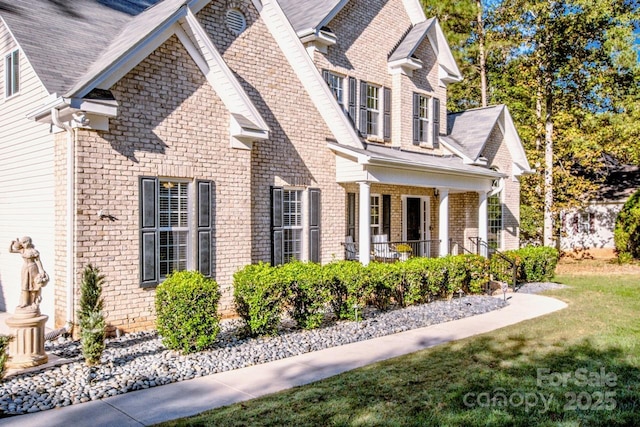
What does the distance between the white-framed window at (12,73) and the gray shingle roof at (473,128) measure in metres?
13.4

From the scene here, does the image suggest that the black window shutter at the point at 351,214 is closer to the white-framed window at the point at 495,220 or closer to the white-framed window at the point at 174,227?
the white-framed window at the point at 174,227

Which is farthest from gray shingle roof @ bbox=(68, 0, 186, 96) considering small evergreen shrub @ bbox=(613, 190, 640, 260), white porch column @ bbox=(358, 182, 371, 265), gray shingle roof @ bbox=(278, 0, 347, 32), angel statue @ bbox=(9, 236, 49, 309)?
small evergreen shrub @ bbox=(613, 190, 640, 260)

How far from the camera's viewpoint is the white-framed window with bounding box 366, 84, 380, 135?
15.7m

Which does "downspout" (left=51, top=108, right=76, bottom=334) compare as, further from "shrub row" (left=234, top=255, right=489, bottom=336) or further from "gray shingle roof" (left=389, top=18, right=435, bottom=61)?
"gray shingle roof" (left=389, top=18, right=435, bottom=61)

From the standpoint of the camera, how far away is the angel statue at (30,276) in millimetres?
7274

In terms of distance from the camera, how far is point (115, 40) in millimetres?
10453

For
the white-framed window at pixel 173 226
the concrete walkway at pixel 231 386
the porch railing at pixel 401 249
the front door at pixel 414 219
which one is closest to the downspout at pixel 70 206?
the white-framed window at pixel 173 226

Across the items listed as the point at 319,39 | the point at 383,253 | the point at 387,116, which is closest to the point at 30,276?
the point at 319,39

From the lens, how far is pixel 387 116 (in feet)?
52.6

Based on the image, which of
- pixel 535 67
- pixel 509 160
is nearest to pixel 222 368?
pixel 509 160

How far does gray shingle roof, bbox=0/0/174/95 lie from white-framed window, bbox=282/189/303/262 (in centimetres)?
494

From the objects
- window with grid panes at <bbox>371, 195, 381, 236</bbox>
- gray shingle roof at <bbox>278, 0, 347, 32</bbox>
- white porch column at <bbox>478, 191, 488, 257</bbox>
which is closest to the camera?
gray shingle roof at <bbox>278, 0, 347, 32</bbox>

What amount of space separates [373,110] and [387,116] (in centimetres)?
56

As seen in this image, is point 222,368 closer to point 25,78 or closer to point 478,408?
point 478,408
